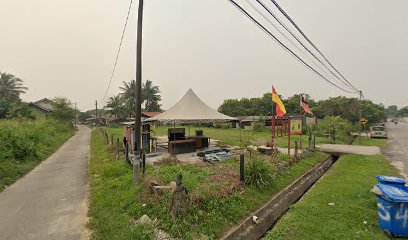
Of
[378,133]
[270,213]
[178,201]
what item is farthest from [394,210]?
[378,133]

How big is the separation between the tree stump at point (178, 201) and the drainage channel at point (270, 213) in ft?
3.53

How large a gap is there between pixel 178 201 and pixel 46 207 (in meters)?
4.13

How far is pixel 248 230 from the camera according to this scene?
542 centimetres

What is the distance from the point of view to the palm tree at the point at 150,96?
54.0 metres

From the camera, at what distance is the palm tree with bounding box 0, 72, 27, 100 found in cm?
3531

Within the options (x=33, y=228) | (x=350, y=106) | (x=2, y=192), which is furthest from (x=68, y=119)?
(x=350, y=106)

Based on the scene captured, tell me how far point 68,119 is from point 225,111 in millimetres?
35031

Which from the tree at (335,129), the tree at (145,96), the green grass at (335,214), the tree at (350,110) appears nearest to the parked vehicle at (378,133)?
the tree at (335,129)

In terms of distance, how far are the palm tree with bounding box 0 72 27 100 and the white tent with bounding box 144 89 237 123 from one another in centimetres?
3561

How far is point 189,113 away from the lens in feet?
42.4

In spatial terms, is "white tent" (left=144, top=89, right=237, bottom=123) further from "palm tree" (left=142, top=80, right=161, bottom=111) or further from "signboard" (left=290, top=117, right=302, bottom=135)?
"palm tree" (left=142, top=80, right=161, bottom=111)

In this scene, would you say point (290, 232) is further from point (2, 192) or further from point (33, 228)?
point (2, 192)

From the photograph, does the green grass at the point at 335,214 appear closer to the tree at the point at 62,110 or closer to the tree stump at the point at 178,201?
the tree stump at the point at 178,201

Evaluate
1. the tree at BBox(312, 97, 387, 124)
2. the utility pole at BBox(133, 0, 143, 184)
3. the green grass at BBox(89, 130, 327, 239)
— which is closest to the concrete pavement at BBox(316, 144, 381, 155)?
the green grass at BBox(89, 130, 327, 239)
